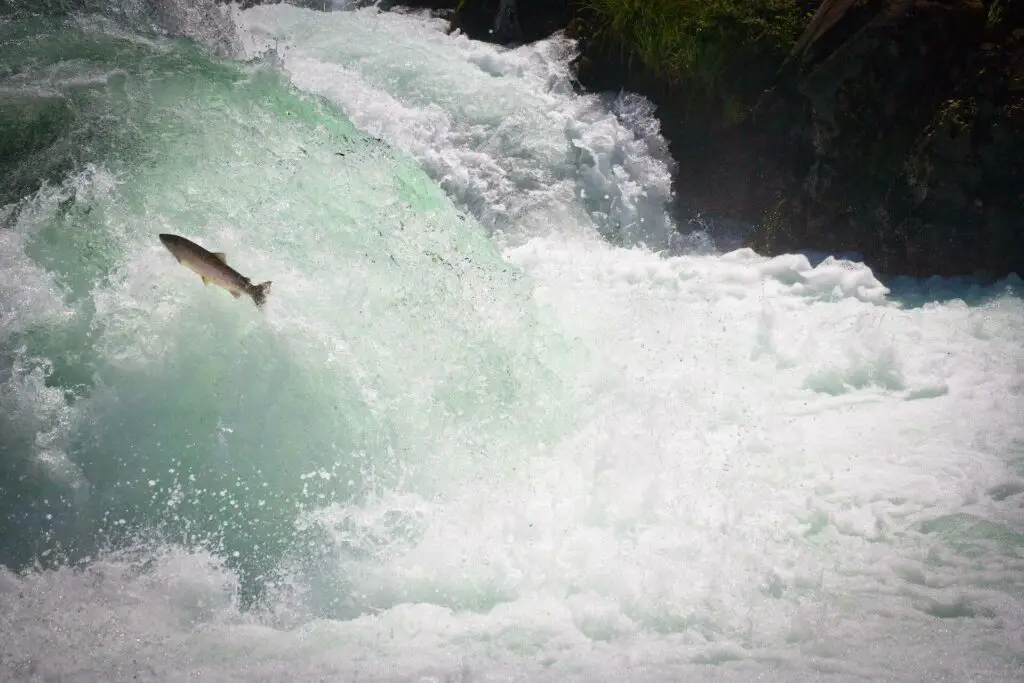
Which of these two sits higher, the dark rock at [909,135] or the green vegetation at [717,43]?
the green vegetation at [717,43]

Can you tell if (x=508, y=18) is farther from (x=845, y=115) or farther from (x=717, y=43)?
(x=845, y=115)

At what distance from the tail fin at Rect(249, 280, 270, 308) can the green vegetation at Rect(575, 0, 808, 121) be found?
4.84 metres

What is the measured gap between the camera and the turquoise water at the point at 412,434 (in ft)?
10.8

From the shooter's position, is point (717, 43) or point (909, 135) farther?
point (717, 43)

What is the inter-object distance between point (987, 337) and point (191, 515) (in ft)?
17.1

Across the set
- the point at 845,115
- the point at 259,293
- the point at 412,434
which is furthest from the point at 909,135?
the point at 259,293

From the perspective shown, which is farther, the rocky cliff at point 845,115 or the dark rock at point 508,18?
the dark rock at point 508,18

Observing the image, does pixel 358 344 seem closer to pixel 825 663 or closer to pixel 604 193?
pixel 825 663

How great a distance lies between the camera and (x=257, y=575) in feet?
11.7

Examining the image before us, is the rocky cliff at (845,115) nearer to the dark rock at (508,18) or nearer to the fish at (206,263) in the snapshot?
the dark rock at (508,18)

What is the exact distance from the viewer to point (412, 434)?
4238 millimetres

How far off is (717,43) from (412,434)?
4.82 metres

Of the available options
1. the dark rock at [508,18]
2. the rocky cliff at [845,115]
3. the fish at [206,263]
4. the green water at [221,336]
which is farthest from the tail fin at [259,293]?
the dark rock at [508,18]

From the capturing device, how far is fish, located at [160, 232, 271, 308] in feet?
11.6
